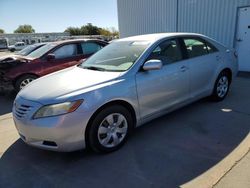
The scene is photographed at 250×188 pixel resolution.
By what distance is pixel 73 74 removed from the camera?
370 cm

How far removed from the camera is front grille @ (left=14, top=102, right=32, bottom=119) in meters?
2.97

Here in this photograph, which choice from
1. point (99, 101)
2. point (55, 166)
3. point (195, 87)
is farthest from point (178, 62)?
point (55, 166)

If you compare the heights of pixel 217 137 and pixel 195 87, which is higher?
pixel 195 87

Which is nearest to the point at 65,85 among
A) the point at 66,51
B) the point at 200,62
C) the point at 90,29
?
the point at 200,62

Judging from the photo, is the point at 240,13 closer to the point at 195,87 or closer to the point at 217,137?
the point at 195,87

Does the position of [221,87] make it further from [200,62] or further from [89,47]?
[89,47]

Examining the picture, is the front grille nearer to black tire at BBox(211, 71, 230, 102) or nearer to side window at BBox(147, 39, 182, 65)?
side window at BBox(147, 39, 182, 65)

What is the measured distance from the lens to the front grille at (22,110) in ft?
9.76

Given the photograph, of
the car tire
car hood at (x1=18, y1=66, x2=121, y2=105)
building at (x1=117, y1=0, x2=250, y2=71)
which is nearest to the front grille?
car hood at (x1=18, y1=66, x2=121, y2=105)

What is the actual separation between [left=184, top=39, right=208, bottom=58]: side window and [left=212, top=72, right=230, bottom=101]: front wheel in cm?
70

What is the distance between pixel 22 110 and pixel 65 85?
621 mm

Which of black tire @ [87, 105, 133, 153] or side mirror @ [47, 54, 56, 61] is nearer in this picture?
black tire @ [87, 105, 133, 153]

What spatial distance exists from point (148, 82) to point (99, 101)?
0.87m

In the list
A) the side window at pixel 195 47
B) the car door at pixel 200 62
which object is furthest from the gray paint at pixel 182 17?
the side window at pixel 195 47
